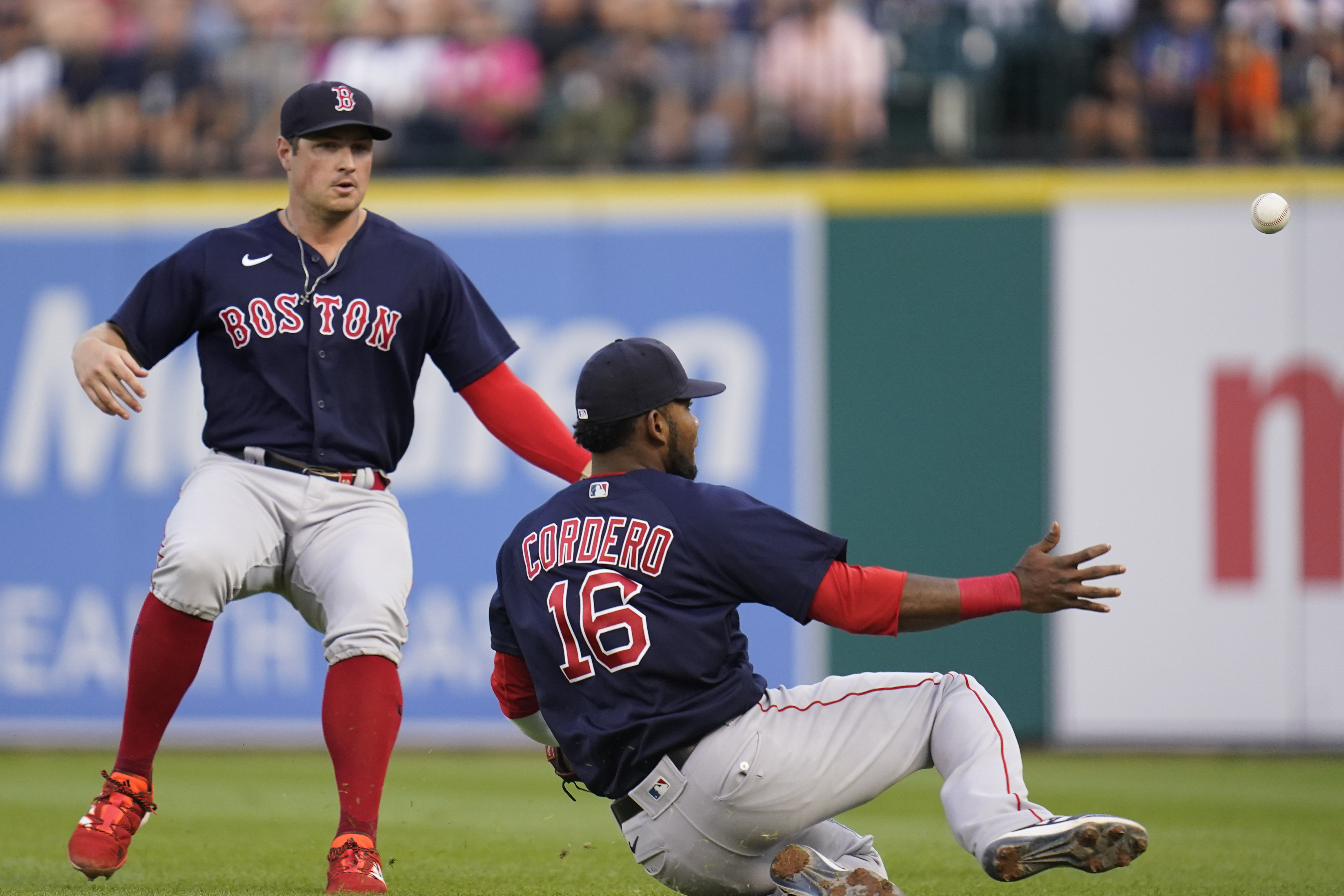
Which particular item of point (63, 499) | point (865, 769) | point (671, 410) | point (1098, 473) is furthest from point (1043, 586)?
point (63, 499)

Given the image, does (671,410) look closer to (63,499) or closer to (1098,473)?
(1098,473)

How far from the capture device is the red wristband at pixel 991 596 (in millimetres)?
3625

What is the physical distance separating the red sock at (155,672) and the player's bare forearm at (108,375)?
55 cm

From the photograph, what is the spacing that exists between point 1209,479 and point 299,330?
22.0ft

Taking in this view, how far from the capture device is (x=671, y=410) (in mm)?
4039

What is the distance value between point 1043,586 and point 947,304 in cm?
705

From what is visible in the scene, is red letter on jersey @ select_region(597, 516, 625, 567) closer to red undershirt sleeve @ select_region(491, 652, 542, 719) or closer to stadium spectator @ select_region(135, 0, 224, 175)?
red undershirt sleeve @ select_region(491, 652, 542, 719)

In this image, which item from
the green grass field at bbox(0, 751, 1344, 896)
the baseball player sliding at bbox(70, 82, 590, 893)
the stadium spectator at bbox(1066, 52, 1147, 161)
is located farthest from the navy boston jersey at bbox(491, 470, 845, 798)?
the stadium spectator at bbox(1066, 52, 1147, 161)

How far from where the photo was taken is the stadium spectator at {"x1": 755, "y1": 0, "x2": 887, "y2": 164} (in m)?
10.7

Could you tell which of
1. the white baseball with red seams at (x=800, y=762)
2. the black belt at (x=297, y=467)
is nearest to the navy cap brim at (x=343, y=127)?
the black belt at (x=297, y=467)

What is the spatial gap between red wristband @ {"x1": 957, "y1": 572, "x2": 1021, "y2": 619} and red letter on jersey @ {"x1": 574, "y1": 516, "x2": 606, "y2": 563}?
84 cm

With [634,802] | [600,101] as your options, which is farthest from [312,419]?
[600,101]

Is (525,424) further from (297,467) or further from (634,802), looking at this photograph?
(634,802)

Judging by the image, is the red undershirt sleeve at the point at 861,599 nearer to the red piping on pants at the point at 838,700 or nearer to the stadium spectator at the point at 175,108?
the red piping on pants at the point at 838,700
